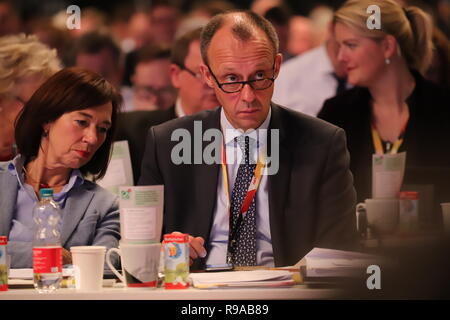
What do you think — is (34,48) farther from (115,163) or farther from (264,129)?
(264,129)

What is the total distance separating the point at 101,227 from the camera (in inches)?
122

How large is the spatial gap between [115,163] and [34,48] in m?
0.75

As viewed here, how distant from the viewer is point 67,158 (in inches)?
129

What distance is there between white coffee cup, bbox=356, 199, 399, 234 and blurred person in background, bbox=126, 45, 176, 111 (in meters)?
1.18

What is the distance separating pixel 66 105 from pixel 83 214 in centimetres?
53

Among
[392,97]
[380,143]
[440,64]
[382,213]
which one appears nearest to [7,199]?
[382,213]

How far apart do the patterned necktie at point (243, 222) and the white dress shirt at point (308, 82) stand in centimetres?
51

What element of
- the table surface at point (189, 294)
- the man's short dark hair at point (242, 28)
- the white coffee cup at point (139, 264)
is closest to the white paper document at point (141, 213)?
the white coffee cup at point (139, 264)

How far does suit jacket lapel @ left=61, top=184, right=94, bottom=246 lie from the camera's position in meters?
3.06

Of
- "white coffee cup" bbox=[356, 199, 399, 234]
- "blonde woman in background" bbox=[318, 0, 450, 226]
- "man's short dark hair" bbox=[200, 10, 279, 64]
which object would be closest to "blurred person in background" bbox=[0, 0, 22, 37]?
"man's short dark hair" bbox=[200, 10, 279, 64]

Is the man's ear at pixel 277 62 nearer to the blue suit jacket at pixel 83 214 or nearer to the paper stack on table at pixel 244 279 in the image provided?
the blue suit jacket at pixel 83 214

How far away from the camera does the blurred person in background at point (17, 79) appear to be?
3.57 metres

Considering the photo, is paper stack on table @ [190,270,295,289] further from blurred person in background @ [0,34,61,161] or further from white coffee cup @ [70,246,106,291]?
blurred person in background @ [0,34,61,161]
